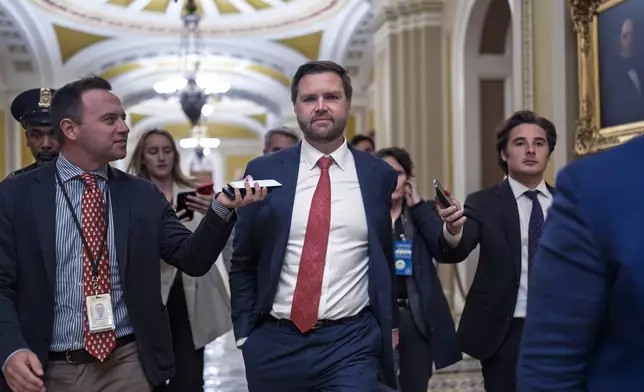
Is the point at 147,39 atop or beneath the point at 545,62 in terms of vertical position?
atop

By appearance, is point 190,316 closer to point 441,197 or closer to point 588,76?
point 441,197

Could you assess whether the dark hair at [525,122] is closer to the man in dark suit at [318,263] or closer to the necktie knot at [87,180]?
the man in dark suit at [318,263]

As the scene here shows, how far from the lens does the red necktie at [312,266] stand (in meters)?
2.68

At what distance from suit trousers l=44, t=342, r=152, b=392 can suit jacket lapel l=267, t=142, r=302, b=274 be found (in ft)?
1.70

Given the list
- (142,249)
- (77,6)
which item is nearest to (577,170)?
(142,249)

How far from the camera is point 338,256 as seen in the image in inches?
107

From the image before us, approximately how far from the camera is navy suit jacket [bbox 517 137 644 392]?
49.1 inches

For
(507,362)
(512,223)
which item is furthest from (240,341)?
(512,223)

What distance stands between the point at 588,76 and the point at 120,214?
3.93 metres

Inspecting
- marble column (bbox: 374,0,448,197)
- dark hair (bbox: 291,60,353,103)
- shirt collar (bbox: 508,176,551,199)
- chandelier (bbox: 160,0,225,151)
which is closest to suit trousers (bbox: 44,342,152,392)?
dark hair (bbox: 291,60,353,103)

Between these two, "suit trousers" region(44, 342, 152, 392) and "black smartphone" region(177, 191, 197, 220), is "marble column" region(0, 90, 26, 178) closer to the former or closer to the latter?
"black smartphone" region(177, 191, 197, 220)

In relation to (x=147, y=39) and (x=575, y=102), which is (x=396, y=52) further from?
(x=147, y=39)

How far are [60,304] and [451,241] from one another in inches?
53.9

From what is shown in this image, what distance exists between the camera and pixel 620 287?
125 centimetres
